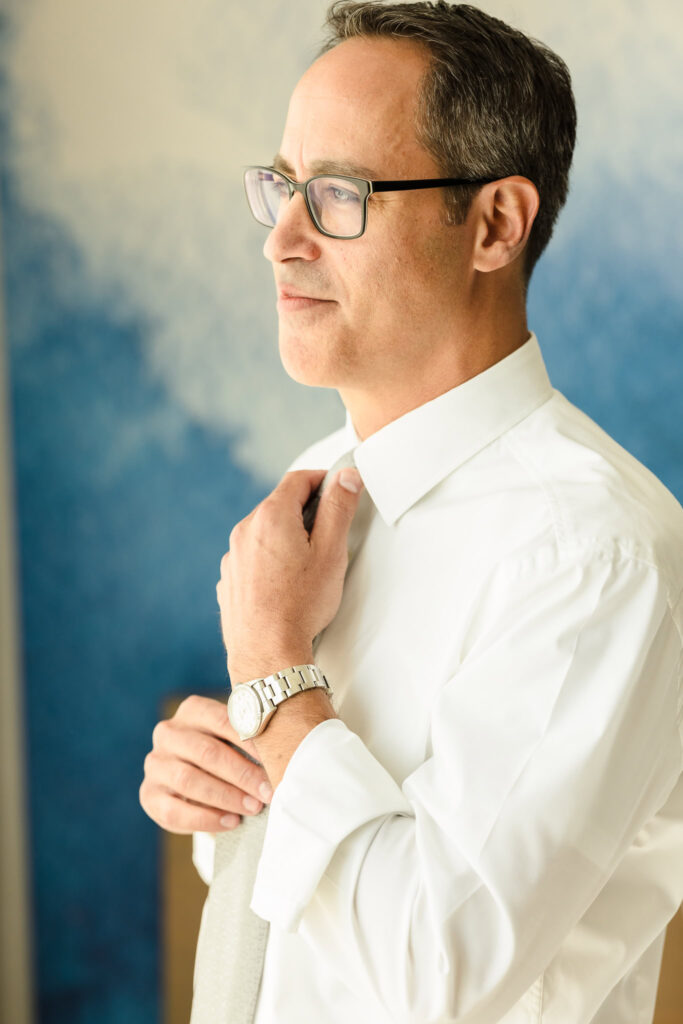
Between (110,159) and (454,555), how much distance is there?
1.50m

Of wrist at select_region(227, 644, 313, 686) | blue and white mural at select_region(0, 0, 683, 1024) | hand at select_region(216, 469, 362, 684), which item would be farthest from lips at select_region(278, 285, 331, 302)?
blue and white mural at select_region(0, 0, 683, 1024)

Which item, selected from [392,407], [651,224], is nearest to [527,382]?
[392,407]

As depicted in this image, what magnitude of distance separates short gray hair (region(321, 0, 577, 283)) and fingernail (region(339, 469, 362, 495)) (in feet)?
1.00

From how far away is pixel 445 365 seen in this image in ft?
3.76

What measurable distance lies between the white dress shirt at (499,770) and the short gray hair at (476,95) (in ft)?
1.05

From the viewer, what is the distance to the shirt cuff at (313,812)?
86 cm

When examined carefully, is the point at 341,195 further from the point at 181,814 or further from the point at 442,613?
the point at 181,814

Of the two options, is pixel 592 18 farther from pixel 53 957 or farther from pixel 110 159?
pixel 53 957

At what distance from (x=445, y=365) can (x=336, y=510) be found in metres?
0.22

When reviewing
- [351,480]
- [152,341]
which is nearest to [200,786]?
[351,480]

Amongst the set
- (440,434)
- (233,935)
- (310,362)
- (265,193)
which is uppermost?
(265,193)

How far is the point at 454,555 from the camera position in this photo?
3.38 feet

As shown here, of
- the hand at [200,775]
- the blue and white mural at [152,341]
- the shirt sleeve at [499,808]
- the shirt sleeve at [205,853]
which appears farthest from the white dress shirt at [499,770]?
the blue and white mural at [152,341]

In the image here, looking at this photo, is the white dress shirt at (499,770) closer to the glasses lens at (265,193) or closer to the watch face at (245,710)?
the watch face at (245,710)
